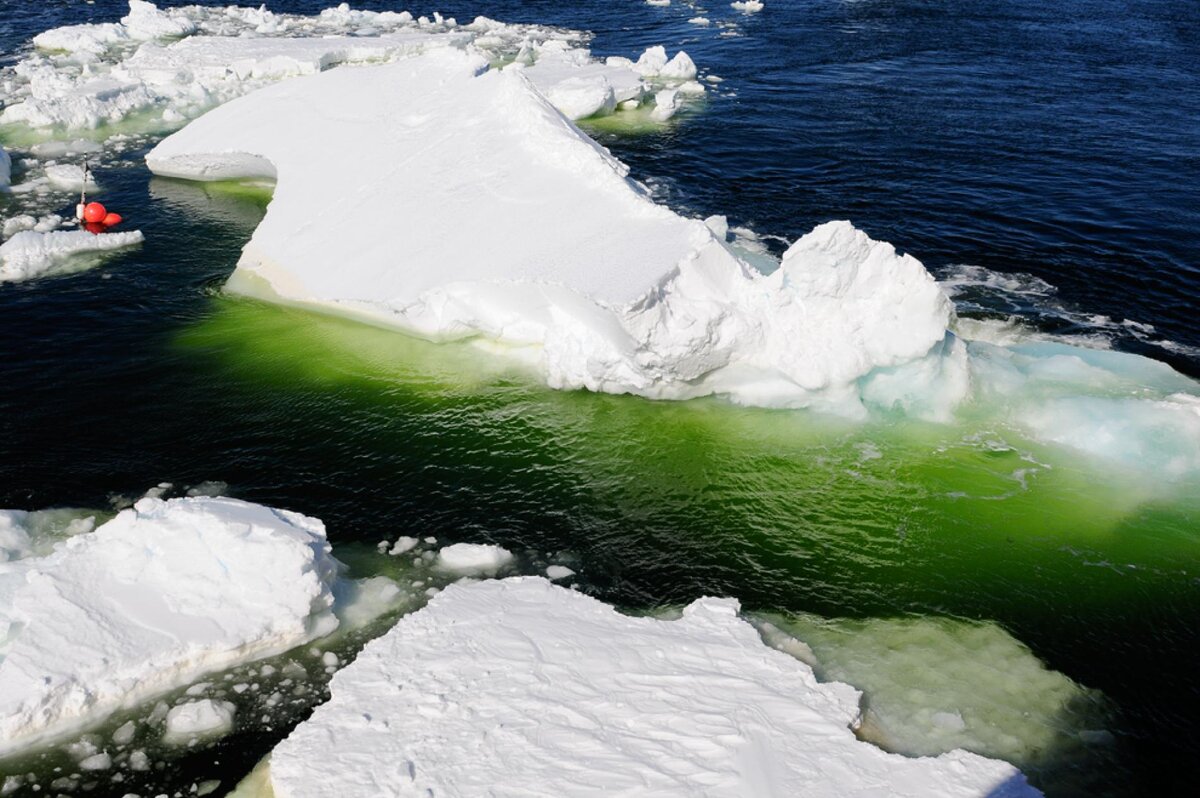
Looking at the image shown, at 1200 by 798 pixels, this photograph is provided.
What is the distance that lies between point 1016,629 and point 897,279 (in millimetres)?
5997

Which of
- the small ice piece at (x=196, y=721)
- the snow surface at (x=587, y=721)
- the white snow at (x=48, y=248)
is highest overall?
the white snow at (x=48, y=248)

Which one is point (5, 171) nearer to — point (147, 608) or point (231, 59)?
point (231, 59)

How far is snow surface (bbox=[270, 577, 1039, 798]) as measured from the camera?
985 centimetres

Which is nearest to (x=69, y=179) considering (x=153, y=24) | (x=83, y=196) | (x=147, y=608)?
(x=83, y=196)

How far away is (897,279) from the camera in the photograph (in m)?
16.3

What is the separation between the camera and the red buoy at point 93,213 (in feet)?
75.7

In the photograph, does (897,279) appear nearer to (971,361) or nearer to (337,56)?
(971,361)

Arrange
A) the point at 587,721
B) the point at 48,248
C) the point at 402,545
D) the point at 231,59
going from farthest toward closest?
1. the point at 231,59
2. the point at 48,248
3. the point at 402,545
4. the point at 587,721

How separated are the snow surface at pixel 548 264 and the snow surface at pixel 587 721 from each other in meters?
5.85

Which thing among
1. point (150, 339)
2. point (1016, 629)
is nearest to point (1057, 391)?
point (1016, 629)

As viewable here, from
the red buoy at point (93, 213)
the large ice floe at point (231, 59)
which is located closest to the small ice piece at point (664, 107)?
the large ice floe at point (231, 59)

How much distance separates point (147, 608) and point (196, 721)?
1554 millimetres

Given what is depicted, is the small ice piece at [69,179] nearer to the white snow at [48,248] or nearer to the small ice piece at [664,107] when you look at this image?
the white snow at [48,248]

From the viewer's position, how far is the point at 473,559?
44.6ft
